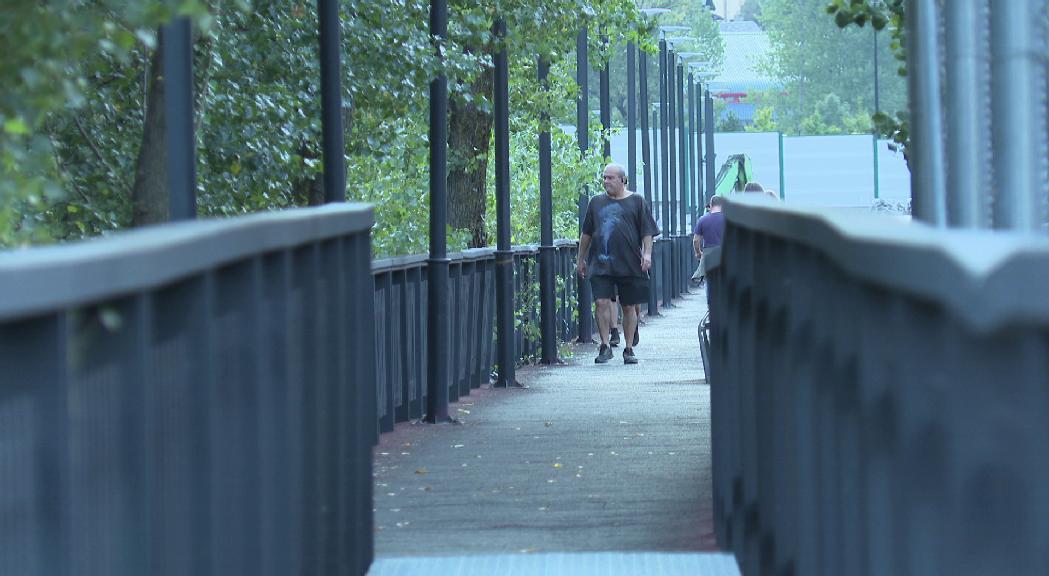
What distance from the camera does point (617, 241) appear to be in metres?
18.4

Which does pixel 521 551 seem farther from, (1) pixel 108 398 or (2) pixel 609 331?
(2) pixel 609 331

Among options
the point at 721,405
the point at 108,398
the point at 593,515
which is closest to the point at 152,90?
the point at 593,515

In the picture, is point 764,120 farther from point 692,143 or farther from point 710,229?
point 710,229

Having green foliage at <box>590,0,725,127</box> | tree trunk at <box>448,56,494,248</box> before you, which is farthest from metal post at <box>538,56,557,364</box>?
green foliage at <box>590,0,725,127</box>

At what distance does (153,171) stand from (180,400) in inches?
258

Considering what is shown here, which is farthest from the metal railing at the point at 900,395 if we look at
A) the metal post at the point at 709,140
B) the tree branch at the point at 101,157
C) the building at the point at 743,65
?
the building at the point at 743,65

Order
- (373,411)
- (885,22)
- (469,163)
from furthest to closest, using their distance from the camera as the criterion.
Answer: (469,163), (885,22), (373,411)

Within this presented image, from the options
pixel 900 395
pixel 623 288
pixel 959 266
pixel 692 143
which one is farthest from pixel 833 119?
pixel 959 266

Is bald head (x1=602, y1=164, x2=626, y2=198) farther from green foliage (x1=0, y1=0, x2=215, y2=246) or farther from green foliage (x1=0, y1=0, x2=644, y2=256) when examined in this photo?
green foliage (x1=0, y1=0, x2=215, y2=246)

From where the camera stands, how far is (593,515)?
7465mm

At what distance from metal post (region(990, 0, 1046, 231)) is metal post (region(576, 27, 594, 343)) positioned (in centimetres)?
1797

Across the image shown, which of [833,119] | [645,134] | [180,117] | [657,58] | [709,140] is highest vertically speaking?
[657,58]

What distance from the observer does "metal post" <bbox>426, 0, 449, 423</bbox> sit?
1235 centimetres

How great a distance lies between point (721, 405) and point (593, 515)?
1.35m
